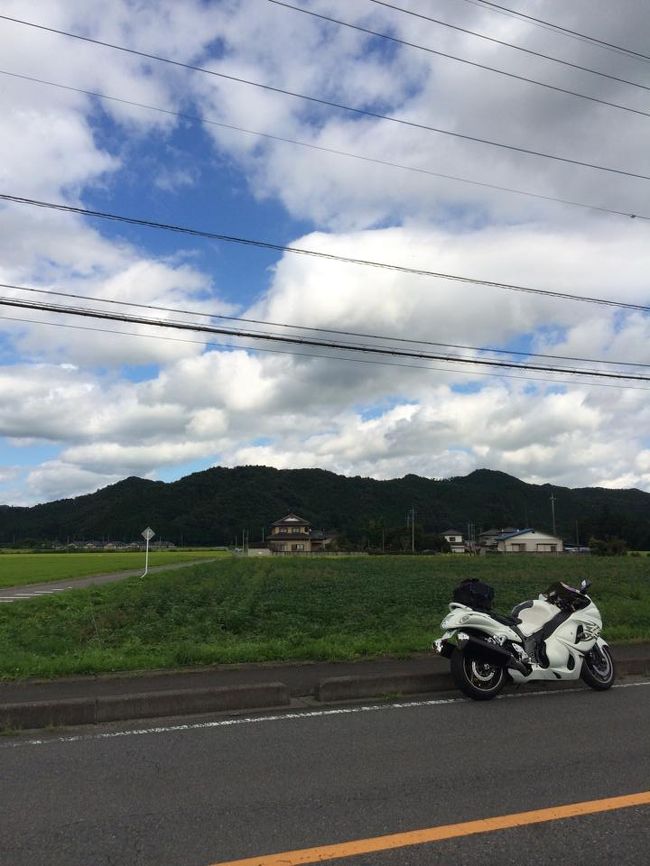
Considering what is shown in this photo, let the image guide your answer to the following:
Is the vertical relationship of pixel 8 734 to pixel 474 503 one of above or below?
below

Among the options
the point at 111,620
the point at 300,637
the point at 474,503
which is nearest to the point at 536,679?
the point at 300,637

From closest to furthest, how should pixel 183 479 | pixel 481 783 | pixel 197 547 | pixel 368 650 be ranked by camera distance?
pixel 481 783
pixel 368 650
pixel 197 547
pixel 183 479

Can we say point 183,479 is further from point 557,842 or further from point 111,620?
point 557,842

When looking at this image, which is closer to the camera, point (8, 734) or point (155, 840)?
point (155, 840)

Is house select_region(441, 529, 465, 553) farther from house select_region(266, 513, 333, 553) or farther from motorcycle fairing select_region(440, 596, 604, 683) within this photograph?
motorcycle fairing select_region(440, 596, 604, 683)

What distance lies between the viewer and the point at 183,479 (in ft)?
499

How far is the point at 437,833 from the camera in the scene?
3.64 metres

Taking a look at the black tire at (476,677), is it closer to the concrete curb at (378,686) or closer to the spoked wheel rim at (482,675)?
the spoked wheel rim at (482,675)

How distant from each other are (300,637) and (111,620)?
548cm

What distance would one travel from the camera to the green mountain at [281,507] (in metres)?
142

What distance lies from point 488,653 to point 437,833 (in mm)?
3338

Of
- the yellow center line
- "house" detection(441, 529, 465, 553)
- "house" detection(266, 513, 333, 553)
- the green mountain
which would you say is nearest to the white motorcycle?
the yellow center line

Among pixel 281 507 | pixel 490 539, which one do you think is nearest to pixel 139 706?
pixel 490 539

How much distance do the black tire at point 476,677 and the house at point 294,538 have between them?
11284 cm
